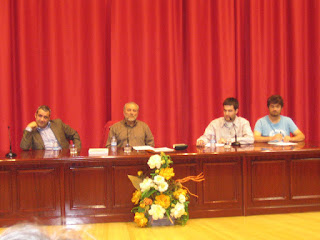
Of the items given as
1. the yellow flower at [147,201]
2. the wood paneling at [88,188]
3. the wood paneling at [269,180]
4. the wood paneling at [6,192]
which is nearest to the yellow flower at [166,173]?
the yellow flower at [147,201]

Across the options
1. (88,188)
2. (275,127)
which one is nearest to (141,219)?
(88,188)

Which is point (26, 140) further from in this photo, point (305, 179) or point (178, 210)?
point (305, 179)

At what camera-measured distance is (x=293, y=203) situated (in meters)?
3.29

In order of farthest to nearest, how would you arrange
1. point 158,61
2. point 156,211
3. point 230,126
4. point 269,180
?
point 158,61
point 230,126
point 269,180
point 156,211

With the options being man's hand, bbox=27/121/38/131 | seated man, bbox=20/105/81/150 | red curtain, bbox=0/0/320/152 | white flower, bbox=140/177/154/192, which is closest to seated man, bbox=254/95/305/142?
red curtain, bbox=0/0/320/152

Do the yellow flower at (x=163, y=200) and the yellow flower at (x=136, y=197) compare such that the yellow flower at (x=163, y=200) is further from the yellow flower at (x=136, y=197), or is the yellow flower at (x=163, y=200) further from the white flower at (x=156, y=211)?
the yellow flower at (x=136, y=197)

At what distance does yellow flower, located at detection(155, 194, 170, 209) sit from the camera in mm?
2893

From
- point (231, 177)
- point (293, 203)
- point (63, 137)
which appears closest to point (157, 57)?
point (63, 137)

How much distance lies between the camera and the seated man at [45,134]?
3602 millimetres

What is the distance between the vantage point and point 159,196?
293 cm

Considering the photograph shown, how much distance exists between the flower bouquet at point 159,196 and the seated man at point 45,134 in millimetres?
1138

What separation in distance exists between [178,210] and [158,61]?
→ 8.51 ft

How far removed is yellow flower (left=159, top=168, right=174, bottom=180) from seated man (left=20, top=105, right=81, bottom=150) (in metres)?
1.23

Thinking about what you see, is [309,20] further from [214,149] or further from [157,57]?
[214,149]
